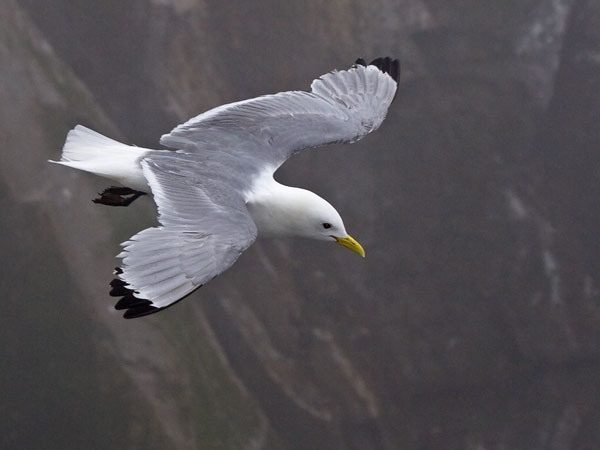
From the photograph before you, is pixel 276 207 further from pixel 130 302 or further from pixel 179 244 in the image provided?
pixel 130 302

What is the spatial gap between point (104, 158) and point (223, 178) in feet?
2.30

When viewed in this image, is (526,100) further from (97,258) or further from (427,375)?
(97,258)

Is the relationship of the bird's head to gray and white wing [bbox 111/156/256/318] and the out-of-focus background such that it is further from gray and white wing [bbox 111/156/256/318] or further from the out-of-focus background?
the out-of-focus background

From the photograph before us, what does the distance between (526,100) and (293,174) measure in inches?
82.3

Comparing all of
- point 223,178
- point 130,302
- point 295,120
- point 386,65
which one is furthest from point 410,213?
point 130,302

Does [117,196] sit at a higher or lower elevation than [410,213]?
lower

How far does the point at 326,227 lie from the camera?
4.17 metres

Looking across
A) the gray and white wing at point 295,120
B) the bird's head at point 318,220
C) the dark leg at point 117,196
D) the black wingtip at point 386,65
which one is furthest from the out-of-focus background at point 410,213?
the bird's head at point 318,220

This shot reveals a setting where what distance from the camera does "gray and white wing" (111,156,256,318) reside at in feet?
10.1

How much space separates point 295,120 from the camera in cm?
462

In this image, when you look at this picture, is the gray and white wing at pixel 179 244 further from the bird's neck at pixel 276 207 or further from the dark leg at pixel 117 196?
the dark leg at pixel 117 196

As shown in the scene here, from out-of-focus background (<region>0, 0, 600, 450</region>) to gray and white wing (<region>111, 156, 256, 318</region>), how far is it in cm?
422

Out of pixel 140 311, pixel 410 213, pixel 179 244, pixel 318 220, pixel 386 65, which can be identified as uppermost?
pixel 410 213

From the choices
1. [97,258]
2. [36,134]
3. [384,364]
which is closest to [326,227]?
[97,258]
